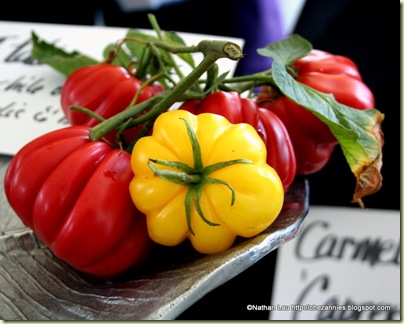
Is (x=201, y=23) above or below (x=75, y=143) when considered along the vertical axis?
below

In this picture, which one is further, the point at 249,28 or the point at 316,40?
the point at 249,28

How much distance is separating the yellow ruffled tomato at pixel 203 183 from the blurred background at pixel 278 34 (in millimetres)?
234

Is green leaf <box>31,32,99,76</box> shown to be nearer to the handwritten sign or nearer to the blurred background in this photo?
the handwritten sign

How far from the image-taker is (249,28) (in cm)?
87

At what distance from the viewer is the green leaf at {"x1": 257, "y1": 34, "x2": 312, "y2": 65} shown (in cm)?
42

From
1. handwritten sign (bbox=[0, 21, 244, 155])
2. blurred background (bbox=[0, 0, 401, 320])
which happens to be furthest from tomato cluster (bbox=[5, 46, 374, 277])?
blurred background (bbox=[0, 0, 401, 320])

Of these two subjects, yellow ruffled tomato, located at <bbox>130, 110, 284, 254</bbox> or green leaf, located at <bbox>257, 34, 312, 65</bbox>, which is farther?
green leaf, located at <bbox>257, 34, 312, 65</bbox>

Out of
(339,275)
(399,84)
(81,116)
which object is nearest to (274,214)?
(81,116)

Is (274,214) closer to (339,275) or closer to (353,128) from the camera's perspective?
(353,128)

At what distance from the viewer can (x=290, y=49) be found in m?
0.43

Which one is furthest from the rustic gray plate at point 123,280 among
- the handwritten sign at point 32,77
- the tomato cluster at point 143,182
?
the handwritten sign at point 32,77

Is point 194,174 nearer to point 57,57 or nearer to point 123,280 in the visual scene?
point 123,280

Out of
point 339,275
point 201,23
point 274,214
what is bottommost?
point 339,275

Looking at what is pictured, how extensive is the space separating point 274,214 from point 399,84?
1.37ft
